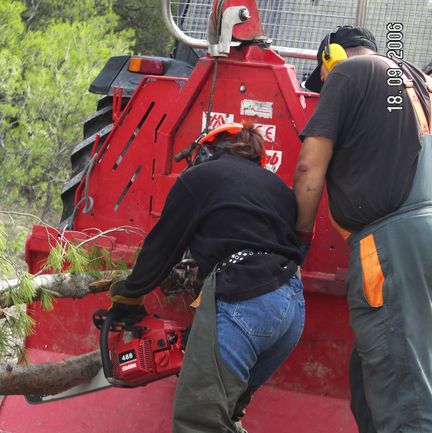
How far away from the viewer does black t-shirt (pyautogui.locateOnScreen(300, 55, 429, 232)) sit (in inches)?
131

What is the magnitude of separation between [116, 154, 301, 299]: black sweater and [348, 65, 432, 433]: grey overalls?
Result: 294 millimetres

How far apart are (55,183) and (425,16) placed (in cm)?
528

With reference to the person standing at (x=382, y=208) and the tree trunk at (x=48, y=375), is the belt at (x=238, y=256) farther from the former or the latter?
the tree trunk at (x=48, y=375)

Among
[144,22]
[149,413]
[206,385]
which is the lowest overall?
[144,22]

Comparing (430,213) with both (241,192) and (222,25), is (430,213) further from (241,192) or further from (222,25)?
(222,25)

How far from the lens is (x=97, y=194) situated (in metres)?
4.40

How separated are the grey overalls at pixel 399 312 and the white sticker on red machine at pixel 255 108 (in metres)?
0.90

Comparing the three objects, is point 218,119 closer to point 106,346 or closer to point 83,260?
point 83,260

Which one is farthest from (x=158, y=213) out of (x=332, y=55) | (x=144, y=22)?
(x=144, y=22)

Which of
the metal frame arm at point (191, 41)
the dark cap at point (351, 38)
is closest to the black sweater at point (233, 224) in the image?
the dark cap at point (351, 38)

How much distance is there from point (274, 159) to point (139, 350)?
3.47 feet

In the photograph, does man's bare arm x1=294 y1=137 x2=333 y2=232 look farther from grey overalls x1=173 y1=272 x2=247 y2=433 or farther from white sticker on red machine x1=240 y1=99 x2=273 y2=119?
white sticker on red machine x1=240 y1=99 x2=273 y2=119

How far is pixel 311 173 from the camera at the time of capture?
11.1 feet

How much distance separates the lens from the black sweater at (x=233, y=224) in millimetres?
3225
